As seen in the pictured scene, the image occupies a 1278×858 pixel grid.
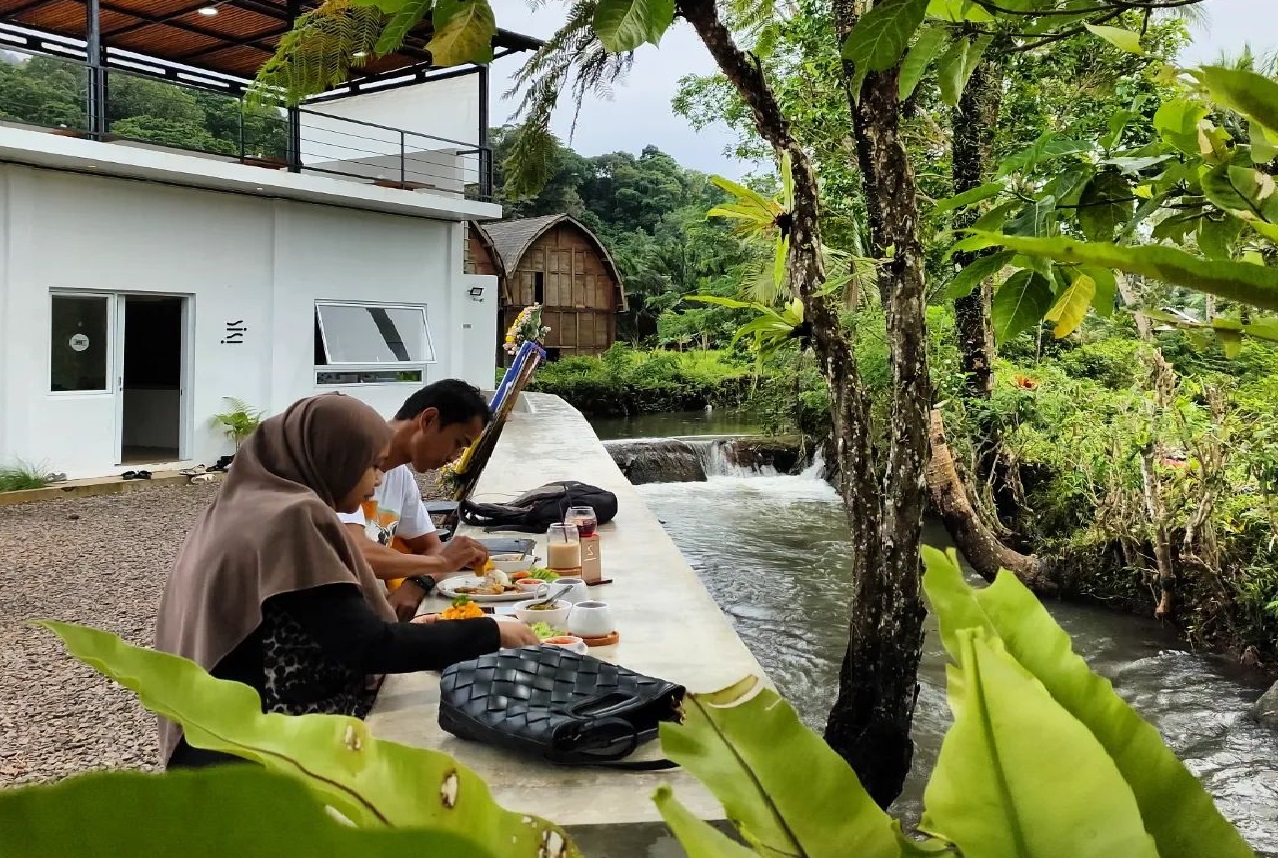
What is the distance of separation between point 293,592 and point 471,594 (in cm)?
144

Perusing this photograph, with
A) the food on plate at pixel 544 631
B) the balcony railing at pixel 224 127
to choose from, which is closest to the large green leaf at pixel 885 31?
the food on plate at pixel 544 631

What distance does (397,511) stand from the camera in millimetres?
4500

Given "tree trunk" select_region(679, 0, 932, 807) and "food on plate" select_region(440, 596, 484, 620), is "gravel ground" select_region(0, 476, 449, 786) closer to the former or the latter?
"food on plate" select_region(440, 596, 484, 620)

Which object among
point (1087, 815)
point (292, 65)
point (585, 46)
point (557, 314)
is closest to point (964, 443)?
point (585, 46)

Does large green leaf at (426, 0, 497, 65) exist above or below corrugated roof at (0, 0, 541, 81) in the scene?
below

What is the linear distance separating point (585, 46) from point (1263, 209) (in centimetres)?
950

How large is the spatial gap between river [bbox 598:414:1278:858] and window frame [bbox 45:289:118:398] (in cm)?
641

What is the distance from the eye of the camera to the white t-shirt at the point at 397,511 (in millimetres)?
4426

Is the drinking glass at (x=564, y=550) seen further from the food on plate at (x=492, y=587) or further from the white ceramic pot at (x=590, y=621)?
the white ceramic pot at (x=590, y=621)

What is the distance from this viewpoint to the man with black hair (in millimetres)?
3885

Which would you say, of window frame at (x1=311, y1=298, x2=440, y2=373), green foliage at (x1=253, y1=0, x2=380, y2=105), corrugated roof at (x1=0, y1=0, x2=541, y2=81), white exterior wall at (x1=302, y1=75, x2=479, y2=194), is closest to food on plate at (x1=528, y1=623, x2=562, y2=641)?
green foliage at (x1=253, y1=0, x2=380, y2=105)

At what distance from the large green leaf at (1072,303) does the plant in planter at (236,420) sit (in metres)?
12.2

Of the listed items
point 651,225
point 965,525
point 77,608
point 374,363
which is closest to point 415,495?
point 77,608

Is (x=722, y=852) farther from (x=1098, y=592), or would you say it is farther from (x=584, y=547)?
(x=1098, y=592)
